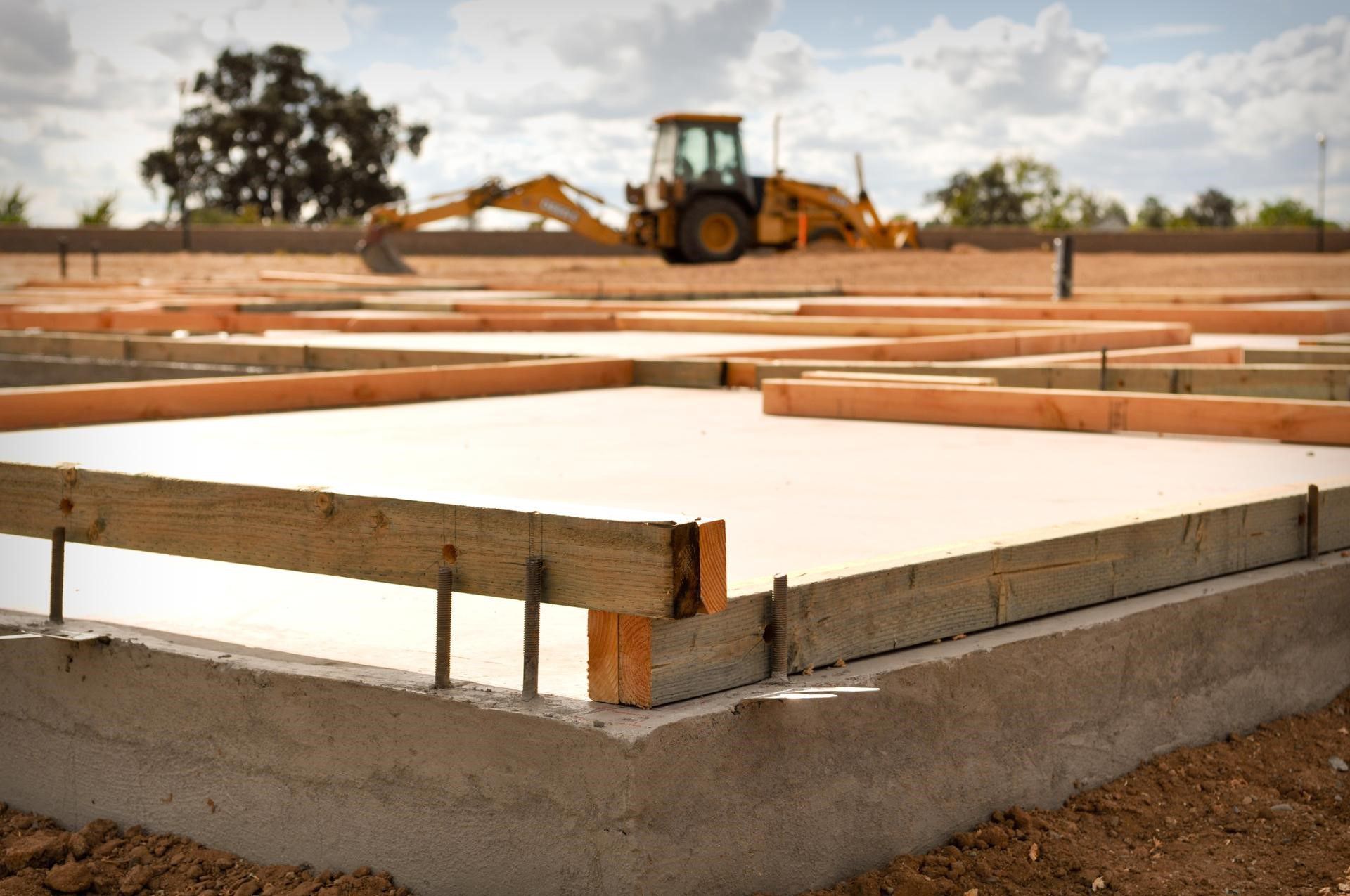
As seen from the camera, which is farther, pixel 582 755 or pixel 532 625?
pixel 532 625

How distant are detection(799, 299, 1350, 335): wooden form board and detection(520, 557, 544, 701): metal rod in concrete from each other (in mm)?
10824

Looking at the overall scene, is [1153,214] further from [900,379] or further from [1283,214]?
[900,379]

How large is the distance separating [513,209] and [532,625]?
22.3 meters

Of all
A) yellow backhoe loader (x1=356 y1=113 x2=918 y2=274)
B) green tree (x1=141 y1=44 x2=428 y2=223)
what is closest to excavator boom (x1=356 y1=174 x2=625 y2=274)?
yellow backhoe loader (x1=356 y1=113 x2=918 y2=274)

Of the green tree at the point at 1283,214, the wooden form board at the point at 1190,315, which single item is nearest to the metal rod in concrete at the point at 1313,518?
the wooden form board at the point at 1190,315

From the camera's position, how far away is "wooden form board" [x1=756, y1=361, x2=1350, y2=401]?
7.21 meters

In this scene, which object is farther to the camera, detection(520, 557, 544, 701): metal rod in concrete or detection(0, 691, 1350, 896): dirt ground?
detection(0, 691, 1350, 896): dirt ground

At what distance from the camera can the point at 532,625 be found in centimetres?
262

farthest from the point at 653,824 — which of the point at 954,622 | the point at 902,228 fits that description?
the point at 902,228

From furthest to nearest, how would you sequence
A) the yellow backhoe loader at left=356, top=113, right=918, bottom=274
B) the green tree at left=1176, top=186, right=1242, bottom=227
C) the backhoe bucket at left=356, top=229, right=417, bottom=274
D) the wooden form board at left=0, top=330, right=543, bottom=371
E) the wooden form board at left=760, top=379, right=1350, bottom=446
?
the green tree at left=1176, top=186, right=1242, bottom=227 < the backhoe bucket at left=356, top=229, right=417, bottom=274 < the yellow backhoe loader at left=356, top=113, right=918, bottom=274 < the wooden form board at left=0, top=330, right=543, bottom=371 < the wooden form board at left=760, top=379, right=1350, bottom=446

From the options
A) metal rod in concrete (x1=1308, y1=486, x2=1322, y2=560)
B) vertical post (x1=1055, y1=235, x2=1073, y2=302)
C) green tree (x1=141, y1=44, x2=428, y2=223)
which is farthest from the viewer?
green tree (x1=141, y1=44, x2=428, y2=223)

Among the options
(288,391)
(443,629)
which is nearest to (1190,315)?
(288,391)

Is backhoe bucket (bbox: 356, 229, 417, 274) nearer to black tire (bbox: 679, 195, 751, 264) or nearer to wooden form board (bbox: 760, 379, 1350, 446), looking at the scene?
black tire (bbox: 679, 195, 751, 264)

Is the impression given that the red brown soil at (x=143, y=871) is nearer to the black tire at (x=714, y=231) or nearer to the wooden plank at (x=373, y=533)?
the wooden plank at (x=373, y=533)
